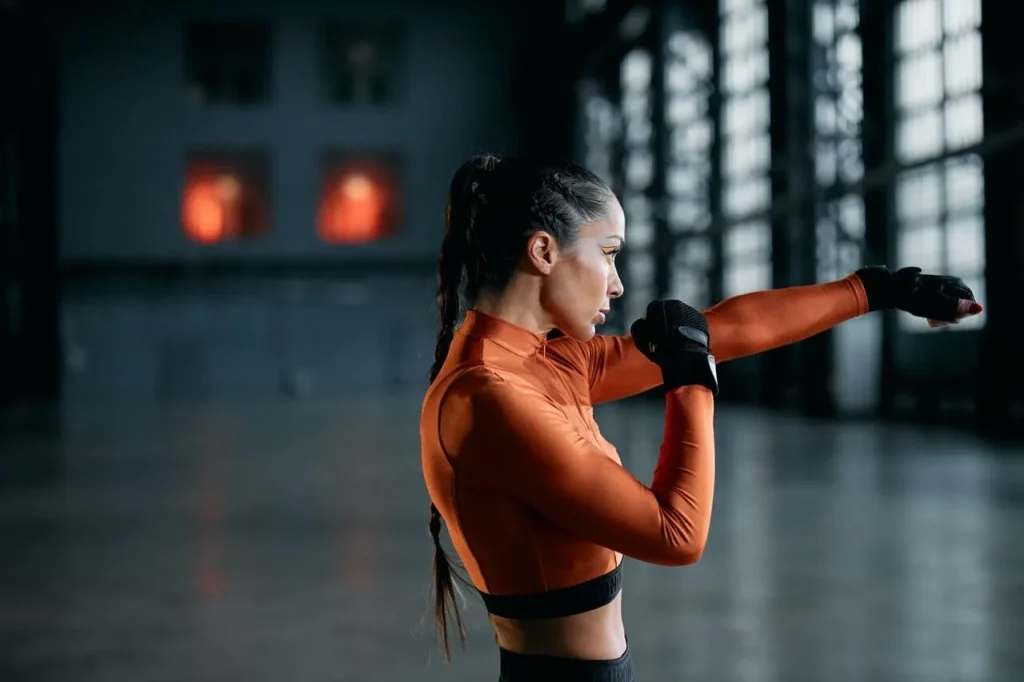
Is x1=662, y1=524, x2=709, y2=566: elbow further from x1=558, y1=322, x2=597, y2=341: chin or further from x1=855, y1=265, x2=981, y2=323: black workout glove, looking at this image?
x1=855, y1=265, x2=981, y2=323: black workout glove

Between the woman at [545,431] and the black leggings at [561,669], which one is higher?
the woman at [545,431]

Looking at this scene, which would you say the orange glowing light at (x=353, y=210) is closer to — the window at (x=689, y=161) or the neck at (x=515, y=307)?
the window at (x=689, y=161)

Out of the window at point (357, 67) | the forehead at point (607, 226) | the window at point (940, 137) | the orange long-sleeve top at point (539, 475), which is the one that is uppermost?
the window at point (357, 67)

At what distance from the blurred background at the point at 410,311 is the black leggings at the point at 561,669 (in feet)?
9.10

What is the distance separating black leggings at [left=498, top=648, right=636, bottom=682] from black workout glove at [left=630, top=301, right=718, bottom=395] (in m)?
0.54

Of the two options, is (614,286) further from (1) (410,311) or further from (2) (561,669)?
(1) (410,311)

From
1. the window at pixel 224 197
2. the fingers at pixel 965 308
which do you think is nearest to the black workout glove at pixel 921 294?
the fingers at pixel 965 308

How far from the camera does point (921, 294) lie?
8.56 ft

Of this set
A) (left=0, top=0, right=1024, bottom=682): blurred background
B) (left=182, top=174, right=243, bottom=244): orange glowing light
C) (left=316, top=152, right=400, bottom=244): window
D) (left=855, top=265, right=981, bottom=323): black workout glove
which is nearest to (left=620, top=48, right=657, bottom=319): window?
(left=0, top=0, right=1024, bottom=682): blurred background

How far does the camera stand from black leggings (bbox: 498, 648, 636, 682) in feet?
7.54

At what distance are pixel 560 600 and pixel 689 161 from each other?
93.8 feet

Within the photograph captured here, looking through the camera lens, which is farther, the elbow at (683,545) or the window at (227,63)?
the window at (227,63)

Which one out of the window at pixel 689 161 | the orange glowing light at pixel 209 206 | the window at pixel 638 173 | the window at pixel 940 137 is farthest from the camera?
the orange glowing light at pixel 209 206

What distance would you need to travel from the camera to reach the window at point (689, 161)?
28.5m
